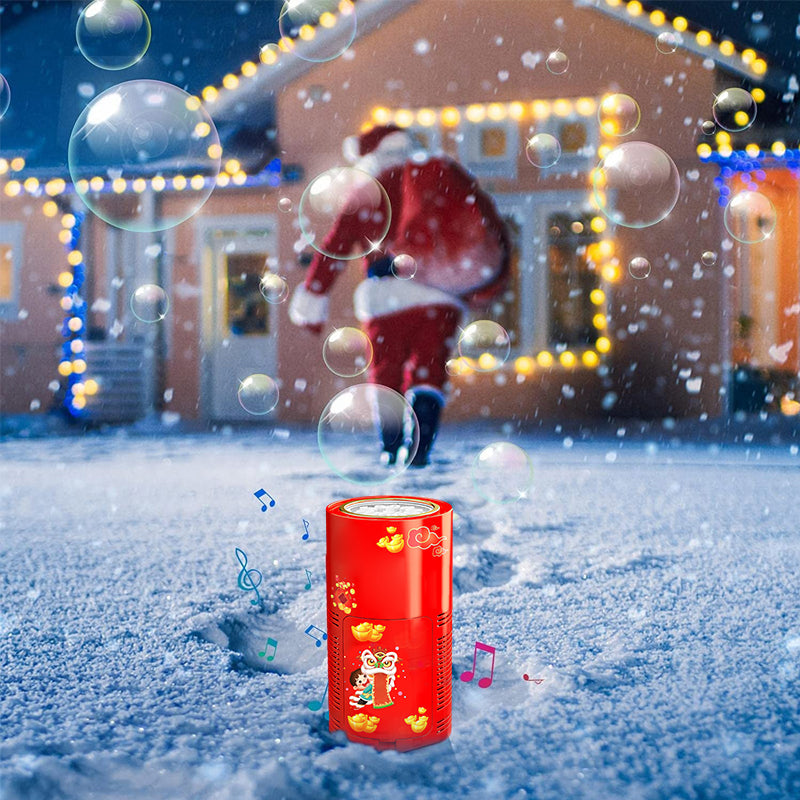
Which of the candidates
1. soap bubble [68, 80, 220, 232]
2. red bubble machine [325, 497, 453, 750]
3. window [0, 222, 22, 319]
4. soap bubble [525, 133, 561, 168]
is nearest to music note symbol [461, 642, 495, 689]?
red bubble machine [325, 497, 453, 750]

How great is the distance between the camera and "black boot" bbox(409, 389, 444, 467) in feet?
15.5

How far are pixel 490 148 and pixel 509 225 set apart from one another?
2.81 ft

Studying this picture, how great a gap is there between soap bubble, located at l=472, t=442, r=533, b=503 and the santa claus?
69cm

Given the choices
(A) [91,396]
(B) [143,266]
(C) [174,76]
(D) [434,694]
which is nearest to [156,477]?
(D) [434,694]

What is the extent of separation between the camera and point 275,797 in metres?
1.25

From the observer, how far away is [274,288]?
7.21 m

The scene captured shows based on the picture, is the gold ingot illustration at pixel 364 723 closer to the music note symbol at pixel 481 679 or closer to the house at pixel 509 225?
the music note symbol at pixel 481 679

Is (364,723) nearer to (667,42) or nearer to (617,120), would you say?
(617,120)

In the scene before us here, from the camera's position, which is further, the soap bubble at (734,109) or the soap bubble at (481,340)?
the soap bubble at (734,109)

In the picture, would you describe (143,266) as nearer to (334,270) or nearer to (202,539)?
(334,270)

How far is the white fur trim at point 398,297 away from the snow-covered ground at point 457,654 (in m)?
1.26

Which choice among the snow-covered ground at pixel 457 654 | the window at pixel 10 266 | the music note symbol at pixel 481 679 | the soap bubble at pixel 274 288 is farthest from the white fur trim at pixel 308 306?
the window at pixel 10 266

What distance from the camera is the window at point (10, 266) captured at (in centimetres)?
968

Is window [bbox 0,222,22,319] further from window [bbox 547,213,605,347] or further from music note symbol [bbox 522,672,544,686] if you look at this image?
music note symbol [bbox 522,672,544,686]
